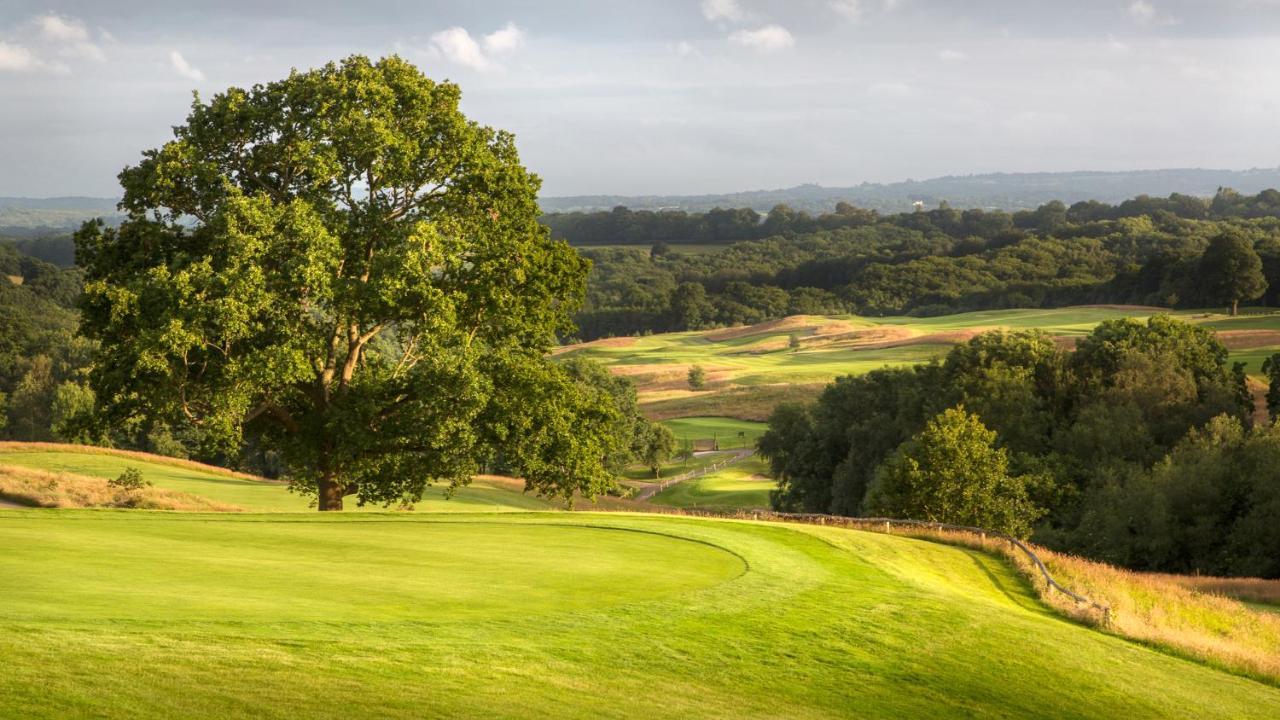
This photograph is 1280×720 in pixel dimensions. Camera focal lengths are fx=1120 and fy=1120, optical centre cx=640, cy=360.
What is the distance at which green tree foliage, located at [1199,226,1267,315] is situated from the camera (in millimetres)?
119750

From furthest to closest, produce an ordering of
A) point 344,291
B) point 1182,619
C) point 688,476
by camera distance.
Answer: point 688,476 < point 344,291 < point 1182,619

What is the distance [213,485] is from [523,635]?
33.9m

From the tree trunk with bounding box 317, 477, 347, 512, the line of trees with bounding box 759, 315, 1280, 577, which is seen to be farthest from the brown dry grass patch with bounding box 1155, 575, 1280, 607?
the tree trunk with bounding box 317, 477, 347, 512

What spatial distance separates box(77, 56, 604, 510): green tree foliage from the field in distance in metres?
75.2

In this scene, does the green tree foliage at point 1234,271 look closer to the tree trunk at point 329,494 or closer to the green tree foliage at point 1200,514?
the green tree foliage at point 1200,514

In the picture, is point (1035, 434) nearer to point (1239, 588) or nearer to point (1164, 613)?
point (1239, 588)

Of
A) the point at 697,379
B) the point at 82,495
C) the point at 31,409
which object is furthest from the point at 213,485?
the point at 697,379

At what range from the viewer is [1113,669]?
14719mm

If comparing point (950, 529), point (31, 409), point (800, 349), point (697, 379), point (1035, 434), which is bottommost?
point (697, 379)

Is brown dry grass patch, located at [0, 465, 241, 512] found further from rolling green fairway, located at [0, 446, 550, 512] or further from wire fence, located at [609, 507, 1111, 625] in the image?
wire fence, located at [609, 507, 1111, 625]

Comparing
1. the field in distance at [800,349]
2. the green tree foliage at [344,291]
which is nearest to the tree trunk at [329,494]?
the green tree foliage at [344,291]

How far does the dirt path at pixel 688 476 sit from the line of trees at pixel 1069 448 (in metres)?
6.96

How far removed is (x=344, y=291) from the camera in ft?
90.2

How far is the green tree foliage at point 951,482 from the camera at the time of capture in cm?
4056
